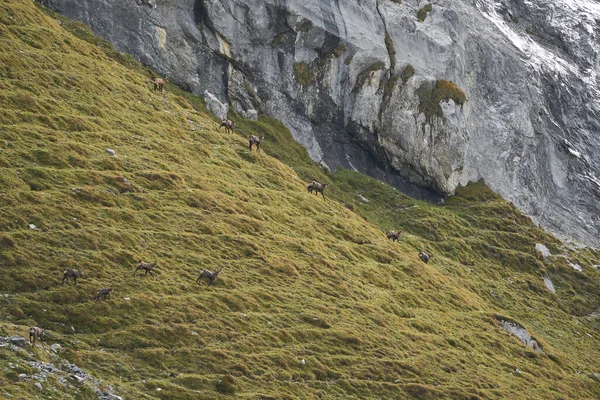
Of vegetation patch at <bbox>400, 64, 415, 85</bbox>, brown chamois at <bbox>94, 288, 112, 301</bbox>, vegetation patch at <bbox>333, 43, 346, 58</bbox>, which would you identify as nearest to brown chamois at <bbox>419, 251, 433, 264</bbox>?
vegetation patch at <bbox>400, 64, 415, 85</bbox>

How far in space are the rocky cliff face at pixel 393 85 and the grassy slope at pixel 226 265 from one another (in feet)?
22.5

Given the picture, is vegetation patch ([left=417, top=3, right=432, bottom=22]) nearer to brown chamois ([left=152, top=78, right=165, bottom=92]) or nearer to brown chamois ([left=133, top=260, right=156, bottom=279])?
brown chamois ([left=152, top=78, right=165, bottom=92])

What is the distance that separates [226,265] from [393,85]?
58523 mm

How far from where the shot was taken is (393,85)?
110938 mm

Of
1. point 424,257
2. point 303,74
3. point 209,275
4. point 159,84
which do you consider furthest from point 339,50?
point 209,275

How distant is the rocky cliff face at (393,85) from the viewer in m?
101

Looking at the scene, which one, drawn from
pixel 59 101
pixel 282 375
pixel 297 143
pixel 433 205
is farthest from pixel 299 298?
pixel 433 205

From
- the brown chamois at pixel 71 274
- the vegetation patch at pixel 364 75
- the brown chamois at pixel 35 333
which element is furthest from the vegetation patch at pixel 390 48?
the brown chamois at pixel 35 333

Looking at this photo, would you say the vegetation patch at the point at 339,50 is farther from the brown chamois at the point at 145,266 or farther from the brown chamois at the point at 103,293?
the brown chamois at the point at 103,293

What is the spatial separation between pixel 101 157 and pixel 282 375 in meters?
26.8

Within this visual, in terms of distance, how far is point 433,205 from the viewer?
107m

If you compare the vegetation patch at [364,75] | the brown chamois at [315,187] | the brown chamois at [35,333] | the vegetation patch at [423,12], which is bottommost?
the brown chamois at [315,187]

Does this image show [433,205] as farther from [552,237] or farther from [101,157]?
[101,157]

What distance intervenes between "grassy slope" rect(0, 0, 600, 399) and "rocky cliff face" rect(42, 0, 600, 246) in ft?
22.5
